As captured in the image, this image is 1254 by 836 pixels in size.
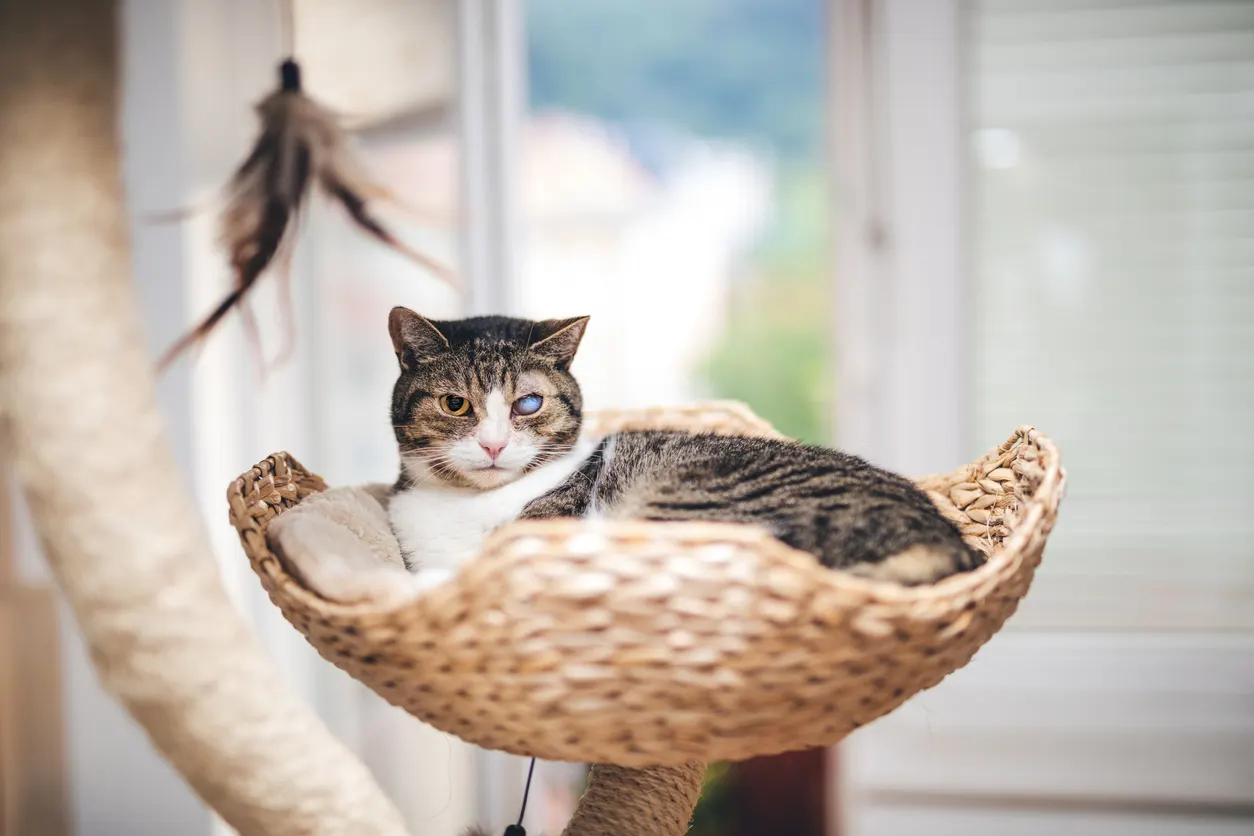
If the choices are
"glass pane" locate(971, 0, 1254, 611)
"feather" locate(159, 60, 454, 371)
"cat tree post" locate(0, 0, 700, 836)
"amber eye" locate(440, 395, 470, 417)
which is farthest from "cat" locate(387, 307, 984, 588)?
"glass pane" locate(971, 0, 1254, 611)

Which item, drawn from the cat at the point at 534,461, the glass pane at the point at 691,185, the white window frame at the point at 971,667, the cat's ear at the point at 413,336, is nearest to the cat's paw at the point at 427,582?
the cat at the point at 534,461

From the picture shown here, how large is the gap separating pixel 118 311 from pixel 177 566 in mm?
147

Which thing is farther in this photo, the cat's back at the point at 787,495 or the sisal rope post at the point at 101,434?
the cat's back at the point at 787,495

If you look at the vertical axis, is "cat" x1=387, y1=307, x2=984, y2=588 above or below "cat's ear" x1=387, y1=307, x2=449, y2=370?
below

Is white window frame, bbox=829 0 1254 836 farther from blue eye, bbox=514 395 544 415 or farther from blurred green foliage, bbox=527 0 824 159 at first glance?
blurred green foliage, bbox=527 0 824 159

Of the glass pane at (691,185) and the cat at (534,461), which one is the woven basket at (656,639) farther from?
the glass pane at (691,185)

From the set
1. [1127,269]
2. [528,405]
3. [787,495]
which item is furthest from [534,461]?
[1127,269]

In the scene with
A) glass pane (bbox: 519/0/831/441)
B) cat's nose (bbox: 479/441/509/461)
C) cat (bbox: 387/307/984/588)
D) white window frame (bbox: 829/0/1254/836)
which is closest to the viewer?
cat (bbox: 387/307/984/588)

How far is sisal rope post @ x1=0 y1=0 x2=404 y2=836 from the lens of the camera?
1.45 ft

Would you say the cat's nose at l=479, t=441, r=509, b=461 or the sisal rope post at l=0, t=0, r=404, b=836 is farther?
the cat's nose at l=479, t=441, r=509, b=461

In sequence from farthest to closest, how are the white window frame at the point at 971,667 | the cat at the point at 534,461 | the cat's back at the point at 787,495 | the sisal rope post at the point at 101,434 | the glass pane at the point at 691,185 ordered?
the glass pane at the point at 691,185
the white window frame at the point at 971,667
the cat at the point at 534,461
the cat's back at the point at 787,495
the sisal rope post at the point at 101,434

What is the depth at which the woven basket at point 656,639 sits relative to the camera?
0.51 m

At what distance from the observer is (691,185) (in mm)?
4406

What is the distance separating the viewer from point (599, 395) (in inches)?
153
